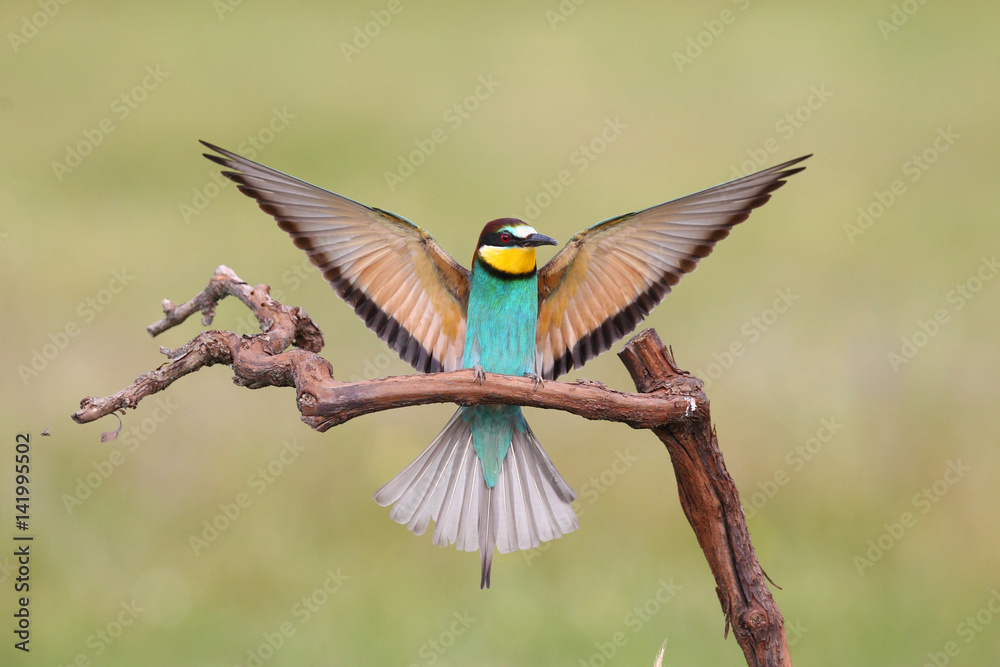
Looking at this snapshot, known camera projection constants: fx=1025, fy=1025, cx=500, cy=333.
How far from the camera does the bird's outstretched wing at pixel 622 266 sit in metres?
1.94

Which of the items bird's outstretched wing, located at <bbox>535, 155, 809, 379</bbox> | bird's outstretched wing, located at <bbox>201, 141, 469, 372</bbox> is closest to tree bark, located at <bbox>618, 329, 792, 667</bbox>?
bird's outstretched wing, located at <bbox>535, 155, 809, 379</bbox>

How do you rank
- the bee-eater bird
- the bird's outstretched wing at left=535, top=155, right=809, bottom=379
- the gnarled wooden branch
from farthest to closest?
the bee-eater bird < the bird's outstretched wing at left=535, top=155, right=809, bottom=379 < the gnarled wooden branch

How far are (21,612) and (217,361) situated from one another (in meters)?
1.88

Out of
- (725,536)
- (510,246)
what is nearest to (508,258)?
(510,246)

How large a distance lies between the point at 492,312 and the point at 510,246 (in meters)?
0.15

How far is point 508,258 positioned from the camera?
6.91 feet

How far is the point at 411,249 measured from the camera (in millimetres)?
2139

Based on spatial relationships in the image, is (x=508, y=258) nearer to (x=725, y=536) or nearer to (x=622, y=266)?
(x=622, y=266)

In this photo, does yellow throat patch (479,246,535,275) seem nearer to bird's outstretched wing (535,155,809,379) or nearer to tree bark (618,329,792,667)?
bird's outstretched wing (535,155,809,379)

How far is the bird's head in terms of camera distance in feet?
6.88

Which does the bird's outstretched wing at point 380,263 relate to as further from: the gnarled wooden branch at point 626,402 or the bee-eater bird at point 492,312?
the gnarled wooden branch at point 626,402

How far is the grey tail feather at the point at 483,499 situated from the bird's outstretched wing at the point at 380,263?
0.19 meters

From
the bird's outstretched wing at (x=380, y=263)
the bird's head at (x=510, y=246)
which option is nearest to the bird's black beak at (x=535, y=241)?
the bird's head at (x=510, y=246)

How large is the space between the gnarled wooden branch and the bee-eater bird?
251mm
